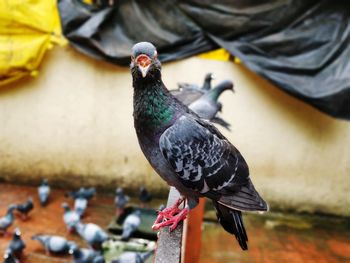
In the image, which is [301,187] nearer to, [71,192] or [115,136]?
[115,136]

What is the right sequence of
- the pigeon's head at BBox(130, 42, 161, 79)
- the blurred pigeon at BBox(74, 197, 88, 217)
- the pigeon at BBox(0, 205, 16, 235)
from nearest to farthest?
the pigeon's head at BBox(130, 42, 161, 79)
the pigeon at BBox(0, 205, 16, 235)
the blurred pigeon at BBox(74, 197, 88, 217)

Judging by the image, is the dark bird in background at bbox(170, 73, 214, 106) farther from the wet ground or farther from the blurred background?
the wet ground

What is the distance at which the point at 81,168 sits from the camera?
21.2ft

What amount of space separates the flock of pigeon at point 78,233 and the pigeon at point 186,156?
6.87 ft

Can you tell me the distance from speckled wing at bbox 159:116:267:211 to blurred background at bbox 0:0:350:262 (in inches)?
111

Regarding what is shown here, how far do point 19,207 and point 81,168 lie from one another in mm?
1270

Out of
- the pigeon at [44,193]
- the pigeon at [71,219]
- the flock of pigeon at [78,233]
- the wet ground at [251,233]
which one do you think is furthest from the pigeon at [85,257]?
the pigeon at [44,193]

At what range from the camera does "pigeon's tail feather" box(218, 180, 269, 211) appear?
253cm

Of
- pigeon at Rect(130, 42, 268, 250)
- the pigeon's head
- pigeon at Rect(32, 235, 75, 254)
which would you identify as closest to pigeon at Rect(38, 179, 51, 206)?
pigeon at Rect(32, 235, 75, 254)

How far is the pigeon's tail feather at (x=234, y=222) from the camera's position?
8.34 feet

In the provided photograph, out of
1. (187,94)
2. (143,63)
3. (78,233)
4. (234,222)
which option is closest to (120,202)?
(78,233)

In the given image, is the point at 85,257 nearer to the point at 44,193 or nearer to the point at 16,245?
the point at 16,245

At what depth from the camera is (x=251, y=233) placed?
5.85 metres

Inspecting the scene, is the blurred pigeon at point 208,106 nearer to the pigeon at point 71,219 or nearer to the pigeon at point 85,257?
the pigeon at point 85,257
